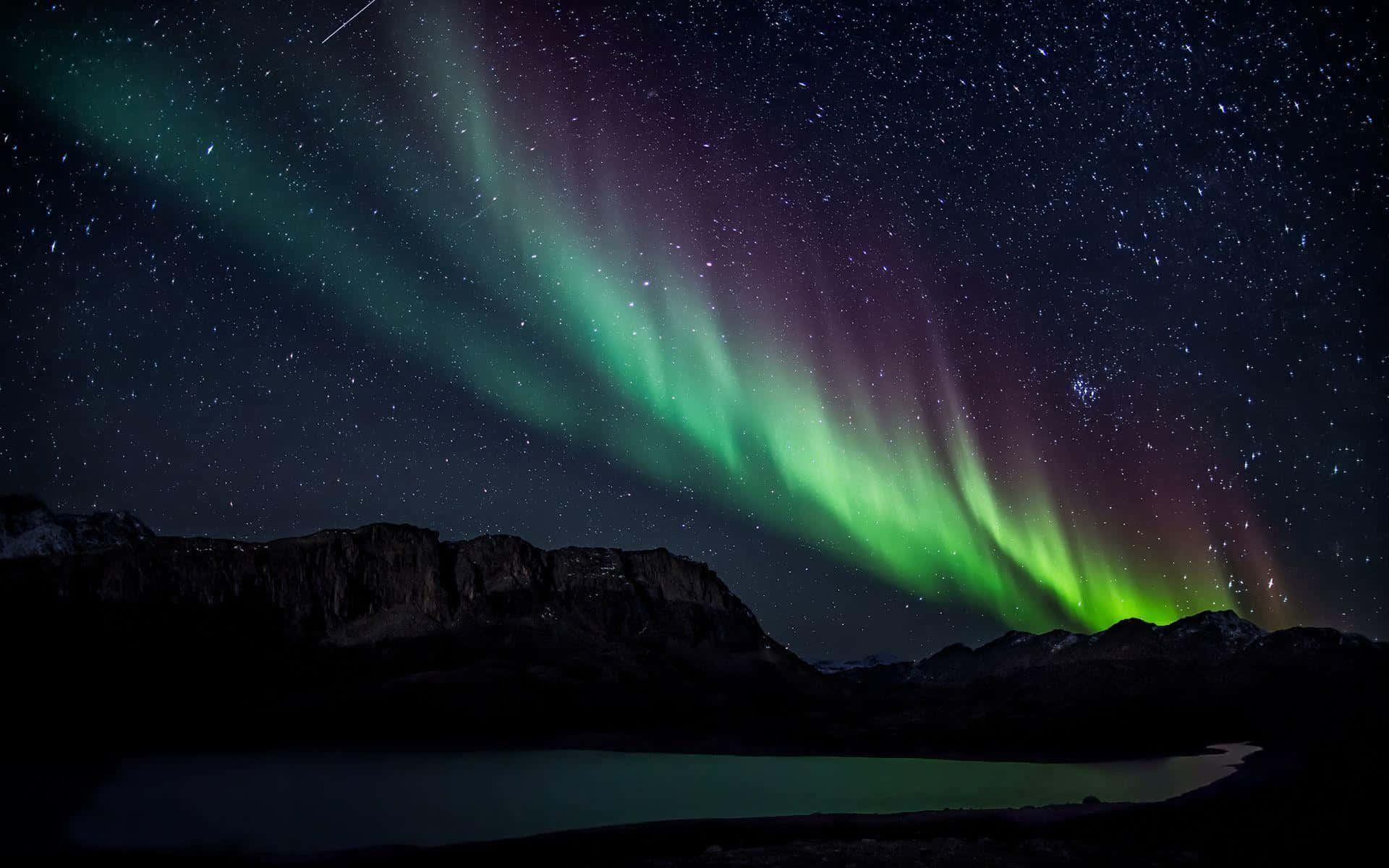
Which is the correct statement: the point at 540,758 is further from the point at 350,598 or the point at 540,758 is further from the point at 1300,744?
the point at 350,598

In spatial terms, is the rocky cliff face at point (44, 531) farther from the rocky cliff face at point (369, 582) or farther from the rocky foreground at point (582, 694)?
the rocky foreground at point (582, 694)

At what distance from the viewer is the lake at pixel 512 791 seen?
116 ft

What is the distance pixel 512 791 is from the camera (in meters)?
48.2

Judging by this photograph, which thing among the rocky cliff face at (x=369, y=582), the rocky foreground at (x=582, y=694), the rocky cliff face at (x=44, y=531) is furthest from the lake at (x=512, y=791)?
the rocky cliff face at (x=44, y=531)

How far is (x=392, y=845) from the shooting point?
31.8 metres

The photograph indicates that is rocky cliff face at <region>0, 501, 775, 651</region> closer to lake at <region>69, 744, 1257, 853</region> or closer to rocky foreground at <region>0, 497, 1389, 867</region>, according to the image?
rocky foreground at <region>0, 497, 1389, 867</region>

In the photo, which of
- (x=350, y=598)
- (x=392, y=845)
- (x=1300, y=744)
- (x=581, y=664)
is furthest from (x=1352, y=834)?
(x=350, y=598)

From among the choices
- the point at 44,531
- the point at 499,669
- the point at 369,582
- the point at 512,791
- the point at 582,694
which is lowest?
the point at 512,791

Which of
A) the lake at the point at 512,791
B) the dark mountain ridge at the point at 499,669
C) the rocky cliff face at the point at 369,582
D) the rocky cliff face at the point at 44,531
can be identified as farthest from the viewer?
the rocky cliff face at the point at 44,531

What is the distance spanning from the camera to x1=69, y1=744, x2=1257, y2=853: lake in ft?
116

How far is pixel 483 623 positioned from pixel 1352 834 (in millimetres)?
143058

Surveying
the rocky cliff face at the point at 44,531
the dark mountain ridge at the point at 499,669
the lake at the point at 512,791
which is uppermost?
the rocky cliff face at the point at 44,531

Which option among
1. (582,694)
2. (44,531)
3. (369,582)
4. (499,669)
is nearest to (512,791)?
(582,694)

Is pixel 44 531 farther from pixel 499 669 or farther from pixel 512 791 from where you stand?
pixel 512 791
